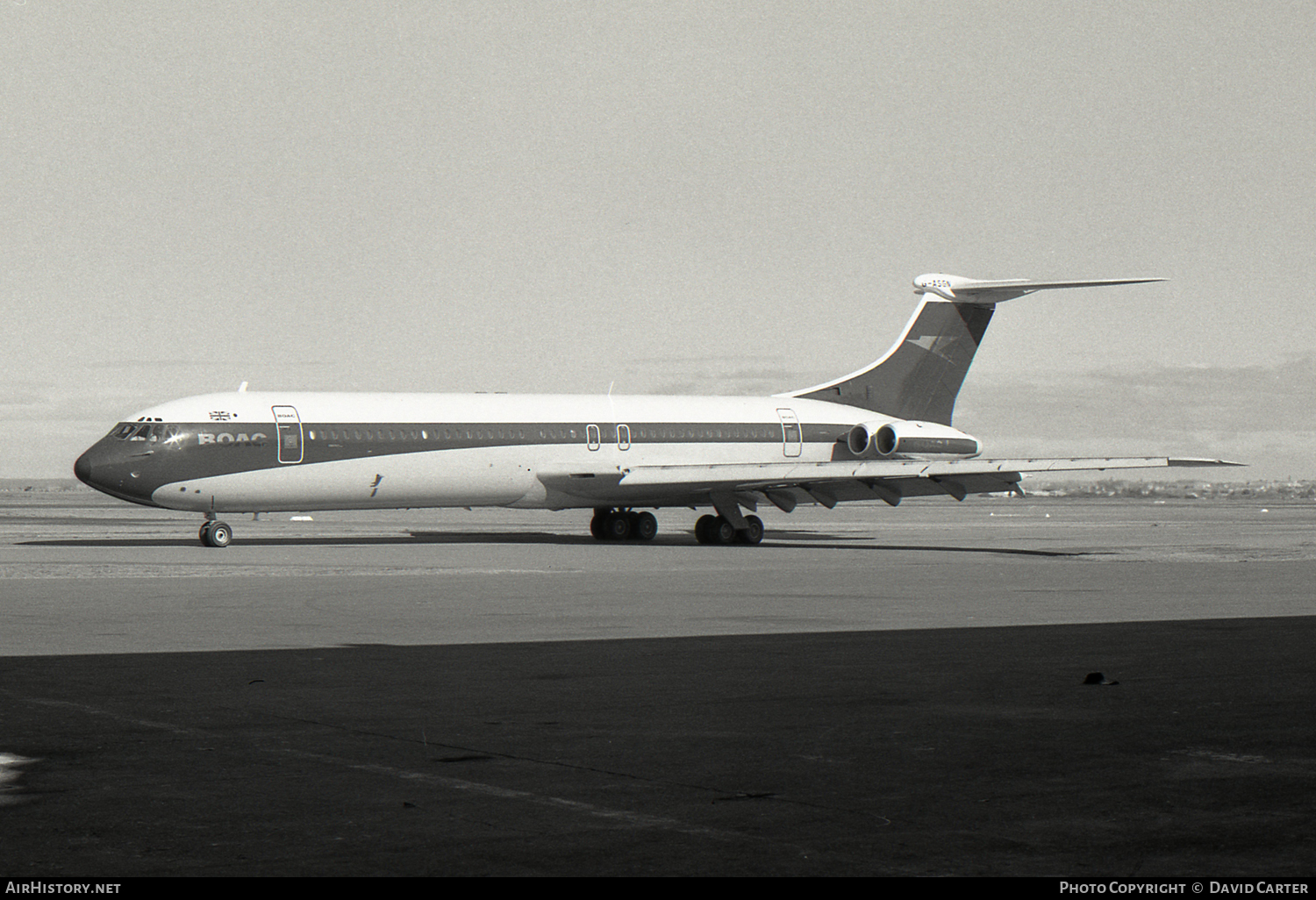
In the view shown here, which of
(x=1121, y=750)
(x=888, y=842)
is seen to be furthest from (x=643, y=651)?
(x=888, y=842)

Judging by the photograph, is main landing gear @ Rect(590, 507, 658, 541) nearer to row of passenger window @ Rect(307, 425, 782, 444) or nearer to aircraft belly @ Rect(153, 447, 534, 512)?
row of passenger window @ Rect(307, 425, 782, 444)

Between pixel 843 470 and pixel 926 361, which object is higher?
pixel 926 361

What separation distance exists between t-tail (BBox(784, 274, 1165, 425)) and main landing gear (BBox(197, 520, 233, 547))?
17651 mm

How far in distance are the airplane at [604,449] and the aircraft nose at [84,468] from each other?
0.05m

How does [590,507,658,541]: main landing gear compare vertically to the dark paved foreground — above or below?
below

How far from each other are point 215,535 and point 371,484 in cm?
369

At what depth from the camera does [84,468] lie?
107 ft

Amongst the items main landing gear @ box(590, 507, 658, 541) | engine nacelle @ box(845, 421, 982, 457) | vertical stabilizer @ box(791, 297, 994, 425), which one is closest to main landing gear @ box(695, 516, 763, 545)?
main landing gear @ box(590, 507, 658, 541)

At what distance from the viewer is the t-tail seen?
44.5 metres

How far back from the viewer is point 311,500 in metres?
34.4

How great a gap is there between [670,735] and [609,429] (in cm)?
3089

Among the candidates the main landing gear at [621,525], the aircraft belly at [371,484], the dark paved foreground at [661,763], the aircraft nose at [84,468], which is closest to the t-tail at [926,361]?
the main landing gear at [621,525]

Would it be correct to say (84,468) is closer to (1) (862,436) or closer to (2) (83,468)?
(2) (83,468)

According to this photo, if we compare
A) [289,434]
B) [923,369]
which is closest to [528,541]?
[289,434]
